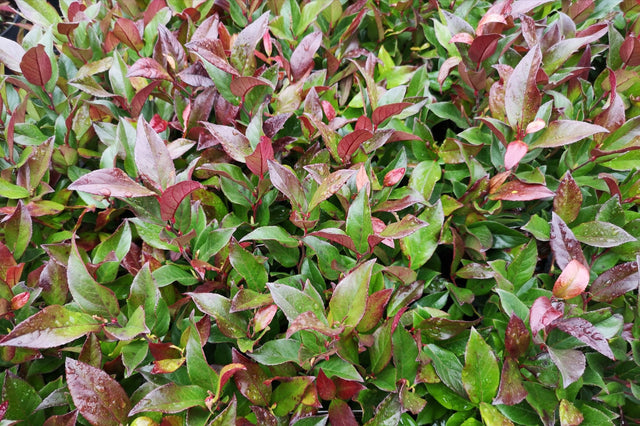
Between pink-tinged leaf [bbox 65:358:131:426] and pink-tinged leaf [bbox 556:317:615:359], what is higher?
pink-tinged leaf [bbox 556:317:615:359]

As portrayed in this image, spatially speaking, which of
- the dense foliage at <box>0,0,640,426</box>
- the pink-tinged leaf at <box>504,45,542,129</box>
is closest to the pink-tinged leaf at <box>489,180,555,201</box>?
the dense foliage at <box>0,0,640,426</box>

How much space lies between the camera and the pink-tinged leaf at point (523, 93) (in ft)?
3.50

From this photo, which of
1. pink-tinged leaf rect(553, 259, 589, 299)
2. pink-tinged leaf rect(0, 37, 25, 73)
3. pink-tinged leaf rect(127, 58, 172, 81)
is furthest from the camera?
pink-tinged leaf rect(0, 37, 25, 73)

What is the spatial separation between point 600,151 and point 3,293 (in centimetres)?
136

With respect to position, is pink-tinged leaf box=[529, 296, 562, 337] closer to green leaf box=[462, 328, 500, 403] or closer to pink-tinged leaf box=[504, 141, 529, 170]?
green leaf box=[462, 328, 500, 403]

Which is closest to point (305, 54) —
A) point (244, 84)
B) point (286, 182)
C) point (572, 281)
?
point (244, 84)

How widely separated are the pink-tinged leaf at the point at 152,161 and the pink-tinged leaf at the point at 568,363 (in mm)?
812

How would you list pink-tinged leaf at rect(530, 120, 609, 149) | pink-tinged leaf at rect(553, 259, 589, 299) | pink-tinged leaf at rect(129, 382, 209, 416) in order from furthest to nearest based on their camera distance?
pink-tinged leaf at rect(530, 120, 609, 149), pink-tinged leaf at rect(553, 259, 589, 299), pink-tinged leaf at rect(129, 382, 209, 416)

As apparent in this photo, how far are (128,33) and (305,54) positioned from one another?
52 centimetres

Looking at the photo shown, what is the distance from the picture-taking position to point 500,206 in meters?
1.07

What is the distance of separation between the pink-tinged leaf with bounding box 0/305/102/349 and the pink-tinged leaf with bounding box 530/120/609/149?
1.01 m

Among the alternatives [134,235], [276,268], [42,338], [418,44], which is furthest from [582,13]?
[42,338]

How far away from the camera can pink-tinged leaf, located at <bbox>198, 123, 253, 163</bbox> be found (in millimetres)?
1067

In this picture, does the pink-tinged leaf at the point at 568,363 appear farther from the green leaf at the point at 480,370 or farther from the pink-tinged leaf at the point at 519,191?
the pink-tinged leaf at the point at 519,191
